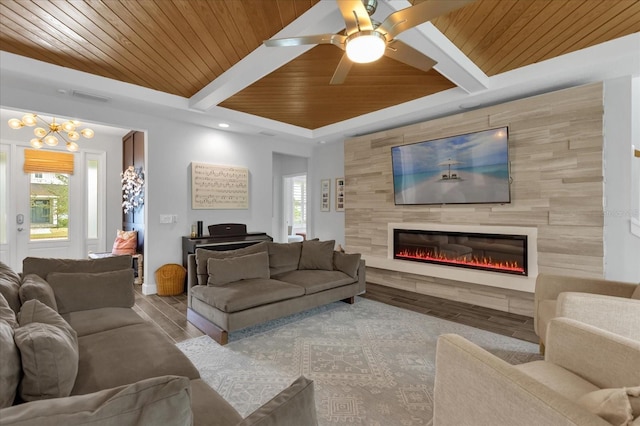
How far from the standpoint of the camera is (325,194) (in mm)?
6324

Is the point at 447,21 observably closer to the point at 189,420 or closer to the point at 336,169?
the point at 189,420

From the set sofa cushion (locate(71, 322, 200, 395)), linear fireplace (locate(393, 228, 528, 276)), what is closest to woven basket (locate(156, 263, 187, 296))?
sofa cushion (locate(71, 322, 200, 395))

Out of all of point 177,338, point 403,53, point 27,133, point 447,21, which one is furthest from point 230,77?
point 27,133

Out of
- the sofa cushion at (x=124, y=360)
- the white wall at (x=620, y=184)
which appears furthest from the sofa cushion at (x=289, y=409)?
the white wall at (x=620, y=184)

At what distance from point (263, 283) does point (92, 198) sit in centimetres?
483

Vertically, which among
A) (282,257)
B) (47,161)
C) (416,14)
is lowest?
(282,257)

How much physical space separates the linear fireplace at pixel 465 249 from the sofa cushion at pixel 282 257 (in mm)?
1687

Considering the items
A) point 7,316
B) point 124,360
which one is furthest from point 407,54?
point 7,316

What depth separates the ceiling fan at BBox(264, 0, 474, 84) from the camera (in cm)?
176

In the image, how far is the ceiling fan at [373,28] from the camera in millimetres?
1763

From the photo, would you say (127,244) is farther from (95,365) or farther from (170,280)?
(95,365)

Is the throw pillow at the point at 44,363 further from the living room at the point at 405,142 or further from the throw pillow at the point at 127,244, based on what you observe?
the throw pillow at the point at 127,244

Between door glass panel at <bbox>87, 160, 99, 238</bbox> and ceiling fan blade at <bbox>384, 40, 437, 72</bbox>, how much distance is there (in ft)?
20.2

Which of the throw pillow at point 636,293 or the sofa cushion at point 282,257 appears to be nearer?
the throw pillow at point 636,293
